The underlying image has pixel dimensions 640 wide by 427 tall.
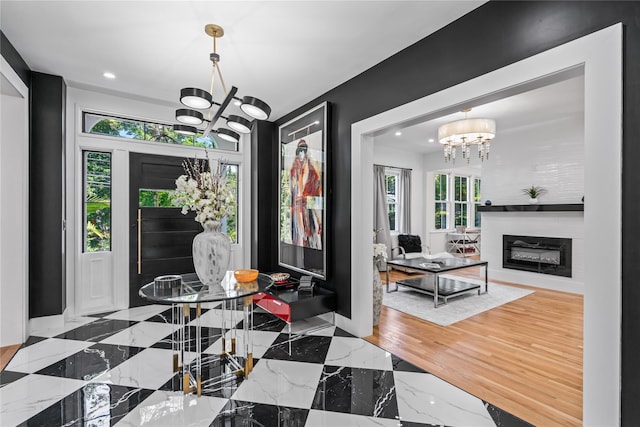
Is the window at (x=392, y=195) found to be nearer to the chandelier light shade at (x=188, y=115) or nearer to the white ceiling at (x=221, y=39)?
the white ceiling at (x=221, y=39)

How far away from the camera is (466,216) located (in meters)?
9.41

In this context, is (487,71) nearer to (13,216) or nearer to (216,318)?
(216,318)

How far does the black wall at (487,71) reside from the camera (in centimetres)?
154

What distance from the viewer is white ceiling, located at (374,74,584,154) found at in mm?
4135

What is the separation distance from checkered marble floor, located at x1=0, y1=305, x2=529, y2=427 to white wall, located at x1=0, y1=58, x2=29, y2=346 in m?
0.29

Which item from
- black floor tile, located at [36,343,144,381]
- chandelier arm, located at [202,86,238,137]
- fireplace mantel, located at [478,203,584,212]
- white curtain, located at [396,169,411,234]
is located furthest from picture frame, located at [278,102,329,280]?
fireplace mantel, located at [478,203,584,212]

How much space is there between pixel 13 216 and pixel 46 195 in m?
0.38

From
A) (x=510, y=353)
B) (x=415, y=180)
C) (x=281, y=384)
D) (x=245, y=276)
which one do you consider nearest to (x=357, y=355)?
(x=281, y=384)

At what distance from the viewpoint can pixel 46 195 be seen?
3289 mm

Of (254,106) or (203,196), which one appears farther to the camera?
(203,196)

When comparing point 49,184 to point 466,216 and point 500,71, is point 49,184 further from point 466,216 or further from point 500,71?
point 466,216

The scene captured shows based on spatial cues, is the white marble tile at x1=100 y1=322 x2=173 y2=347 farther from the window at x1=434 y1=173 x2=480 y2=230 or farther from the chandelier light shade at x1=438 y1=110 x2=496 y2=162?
the window at x1=434 y1=173 x2=480 y2=230

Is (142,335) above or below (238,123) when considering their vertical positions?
below

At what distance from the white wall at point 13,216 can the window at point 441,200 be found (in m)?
8.17
